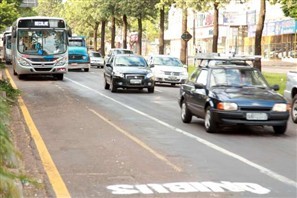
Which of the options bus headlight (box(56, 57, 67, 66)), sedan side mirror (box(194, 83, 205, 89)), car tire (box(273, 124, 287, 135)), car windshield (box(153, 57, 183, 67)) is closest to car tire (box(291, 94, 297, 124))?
car tire (box(273, 124, 287, 135))

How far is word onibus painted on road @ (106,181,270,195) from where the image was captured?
7090 millimetres

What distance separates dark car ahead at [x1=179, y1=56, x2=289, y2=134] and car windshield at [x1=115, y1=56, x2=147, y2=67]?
10977mm

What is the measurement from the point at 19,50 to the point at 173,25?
6902 cm

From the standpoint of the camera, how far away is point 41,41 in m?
29.0

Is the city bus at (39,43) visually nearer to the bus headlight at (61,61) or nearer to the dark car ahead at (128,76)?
the bus headlight at (61,61)

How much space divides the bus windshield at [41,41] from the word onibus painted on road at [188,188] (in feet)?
73.8

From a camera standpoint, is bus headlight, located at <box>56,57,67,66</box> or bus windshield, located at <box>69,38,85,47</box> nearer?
bus headlight, located at <box>56,57,67,66</box>

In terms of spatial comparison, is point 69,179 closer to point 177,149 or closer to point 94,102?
point 177,149

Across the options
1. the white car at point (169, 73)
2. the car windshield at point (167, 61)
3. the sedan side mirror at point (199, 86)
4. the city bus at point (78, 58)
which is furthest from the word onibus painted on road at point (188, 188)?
the city bus at point (78, 58)

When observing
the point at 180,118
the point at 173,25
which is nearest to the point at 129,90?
the point at 180,118

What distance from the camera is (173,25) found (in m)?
96.4

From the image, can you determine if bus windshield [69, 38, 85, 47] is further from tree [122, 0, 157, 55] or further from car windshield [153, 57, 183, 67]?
car windshield [153, 57, 183, 67]

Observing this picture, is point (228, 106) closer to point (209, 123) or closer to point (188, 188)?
point (209, 123)

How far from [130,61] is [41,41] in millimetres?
6261
